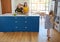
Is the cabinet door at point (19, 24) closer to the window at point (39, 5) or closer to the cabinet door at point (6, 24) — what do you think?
the cabinet door at point (6, 24)

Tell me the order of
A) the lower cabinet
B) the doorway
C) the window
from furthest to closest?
the window < the doorway < the lower cabinet

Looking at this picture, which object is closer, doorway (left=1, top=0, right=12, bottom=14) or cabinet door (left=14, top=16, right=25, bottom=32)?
cabinet door (left=14, top=16, right=25, bottom=32)

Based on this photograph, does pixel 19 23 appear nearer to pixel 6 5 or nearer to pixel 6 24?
pixel 6 24

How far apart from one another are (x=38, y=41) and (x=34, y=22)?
Answer: 1.17m

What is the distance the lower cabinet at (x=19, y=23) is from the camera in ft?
16.1

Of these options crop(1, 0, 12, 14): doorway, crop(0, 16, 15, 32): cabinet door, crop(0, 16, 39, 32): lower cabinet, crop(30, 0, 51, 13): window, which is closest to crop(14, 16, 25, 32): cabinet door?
crop(0, 16, 39, 32): lower cabinet

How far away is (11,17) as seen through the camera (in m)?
4.89

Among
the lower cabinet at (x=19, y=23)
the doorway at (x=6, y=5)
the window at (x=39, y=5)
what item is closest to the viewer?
the lower cabinet at (x=19, y=23)

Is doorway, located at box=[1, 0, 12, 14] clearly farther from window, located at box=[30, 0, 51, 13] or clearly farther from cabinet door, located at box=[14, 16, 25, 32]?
cabinet door, located at box=[14, 16, 25, 32]

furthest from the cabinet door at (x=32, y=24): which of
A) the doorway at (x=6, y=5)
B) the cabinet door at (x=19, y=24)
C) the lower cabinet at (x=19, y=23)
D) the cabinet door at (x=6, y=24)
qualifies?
the doorway at (x=6, y=5)

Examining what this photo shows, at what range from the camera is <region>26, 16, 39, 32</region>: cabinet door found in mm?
4918

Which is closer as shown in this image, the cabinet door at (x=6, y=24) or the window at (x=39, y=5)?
the cabinet door at (x=6, y=24)

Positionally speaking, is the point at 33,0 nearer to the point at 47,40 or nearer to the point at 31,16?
the point at 31,16

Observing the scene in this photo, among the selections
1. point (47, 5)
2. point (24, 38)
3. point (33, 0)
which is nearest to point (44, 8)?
point (47, 5)
